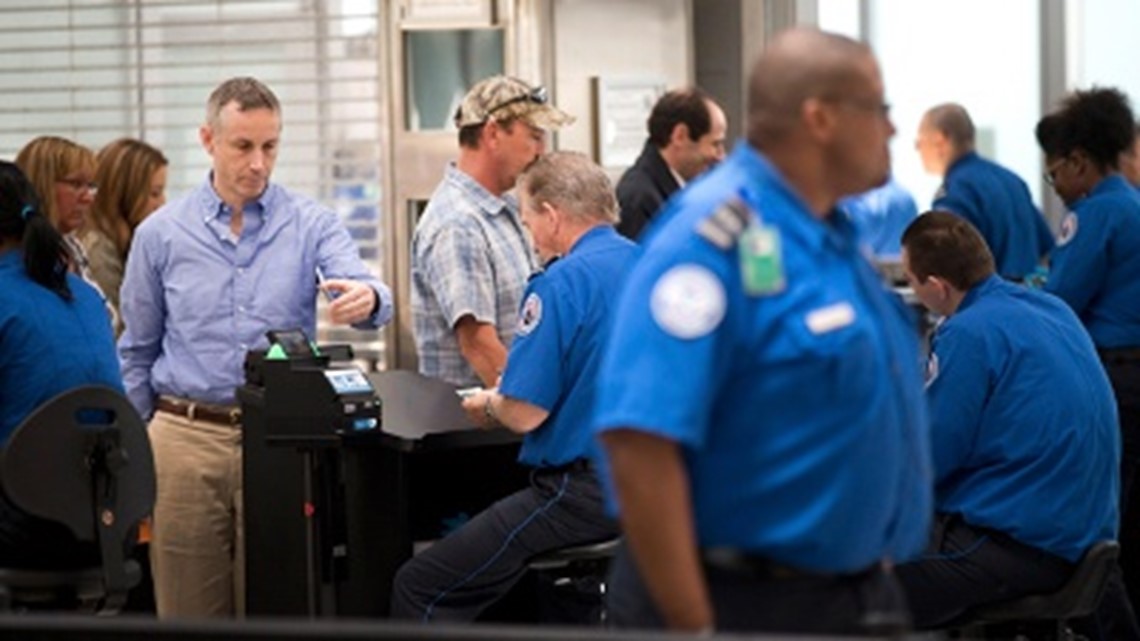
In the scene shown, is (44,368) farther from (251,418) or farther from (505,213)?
(505,213)

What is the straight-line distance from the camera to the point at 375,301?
5777 mm

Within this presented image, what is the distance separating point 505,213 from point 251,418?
844 mm

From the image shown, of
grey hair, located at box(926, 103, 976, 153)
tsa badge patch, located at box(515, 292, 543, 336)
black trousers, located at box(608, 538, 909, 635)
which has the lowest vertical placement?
black trousers, located at box(608, 538, 909, 635)

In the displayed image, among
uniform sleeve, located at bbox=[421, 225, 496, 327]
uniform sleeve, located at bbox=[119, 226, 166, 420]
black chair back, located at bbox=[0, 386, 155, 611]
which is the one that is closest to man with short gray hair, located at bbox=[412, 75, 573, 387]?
uniform sleeve, located at bbox=[421, 225, 496, 327]

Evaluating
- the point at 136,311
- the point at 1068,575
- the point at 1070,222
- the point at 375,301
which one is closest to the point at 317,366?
the point at 375,301

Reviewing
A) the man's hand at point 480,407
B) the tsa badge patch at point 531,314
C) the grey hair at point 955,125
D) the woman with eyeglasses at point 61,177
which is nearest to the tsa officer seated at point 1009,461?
the tsa badge patch at point 531,314

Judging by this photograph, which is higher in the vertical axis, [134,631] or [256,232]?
[256,232]

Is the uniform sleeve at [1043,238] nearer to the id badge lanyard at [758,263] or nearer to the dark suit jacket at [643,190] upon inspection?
the dark suit jacket at [643,190]

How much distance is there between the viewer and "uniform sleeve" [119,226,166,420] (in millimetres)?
6062

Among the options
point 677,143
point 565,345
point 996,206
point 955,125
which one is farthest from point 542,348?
point 955,125

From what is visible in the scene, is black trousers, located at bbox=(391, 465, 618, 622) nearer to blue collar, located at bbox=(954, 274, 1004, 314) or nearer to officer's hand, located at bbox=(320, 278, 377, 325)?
officer's hand, located at bbox=(320, 278, 377, 325)

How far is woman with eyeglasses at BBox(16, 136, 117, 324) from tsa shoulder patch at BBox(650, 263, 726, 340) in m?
4.14

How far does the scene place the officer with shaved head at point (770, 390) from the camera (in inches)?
126

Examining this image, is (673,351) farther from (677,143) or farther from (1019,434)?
(677,143)
